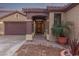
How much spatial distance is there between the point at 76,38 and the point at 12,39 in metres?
1.26

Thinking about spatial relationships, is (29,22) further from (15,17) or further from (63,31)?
(63,31)

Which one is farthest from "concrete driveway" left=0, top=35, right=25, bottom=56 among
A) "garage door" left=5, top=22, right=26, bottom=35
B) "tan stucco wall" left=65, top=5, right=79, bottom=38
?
"tan stucco wall" left=65, top=5, right=79, bottom=38

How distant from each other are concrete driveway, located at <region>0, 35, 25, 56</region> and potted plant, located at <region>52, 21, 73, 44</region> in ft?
2.58

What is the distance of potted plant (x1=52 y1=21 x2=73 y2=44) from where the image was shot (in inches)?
151

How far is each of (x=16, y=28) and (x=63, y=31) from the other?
105 centimetres

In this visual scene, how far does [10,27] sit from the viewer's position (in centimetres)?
388

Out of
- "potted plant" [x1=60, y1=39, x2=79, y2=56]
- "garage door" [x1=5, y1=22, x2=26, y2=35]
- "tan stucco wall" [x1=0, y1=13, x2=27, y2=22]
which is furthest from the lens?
"garage door" [x1=5, y1=22, x2=26, y2=35]

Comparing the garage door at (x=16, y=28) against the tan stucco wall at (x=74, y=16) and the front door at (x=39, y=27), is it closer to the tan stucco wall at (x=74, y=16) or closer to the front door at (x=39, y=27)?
the front door at (x=39, y=27)

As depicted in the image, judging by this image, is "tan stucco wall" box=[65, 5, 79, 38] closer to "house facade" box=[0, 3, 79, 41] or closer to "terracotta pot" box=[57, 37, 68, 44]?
"house facade" box=[0, 3, 79, 41]

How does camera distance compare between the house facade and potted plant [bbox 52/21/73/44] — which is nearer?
the house facade

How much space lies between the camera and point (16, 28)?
12.7ft

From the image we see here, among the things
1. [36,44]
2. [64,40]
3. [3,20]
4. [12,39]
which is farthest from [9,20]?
[64,40]

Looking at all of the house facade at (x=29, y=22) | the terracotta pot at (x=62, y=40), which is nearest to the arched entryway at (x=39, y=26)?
the house facade at (x=29, y=22)

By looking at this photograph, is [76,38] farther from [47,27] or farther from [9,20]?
[9,20]
